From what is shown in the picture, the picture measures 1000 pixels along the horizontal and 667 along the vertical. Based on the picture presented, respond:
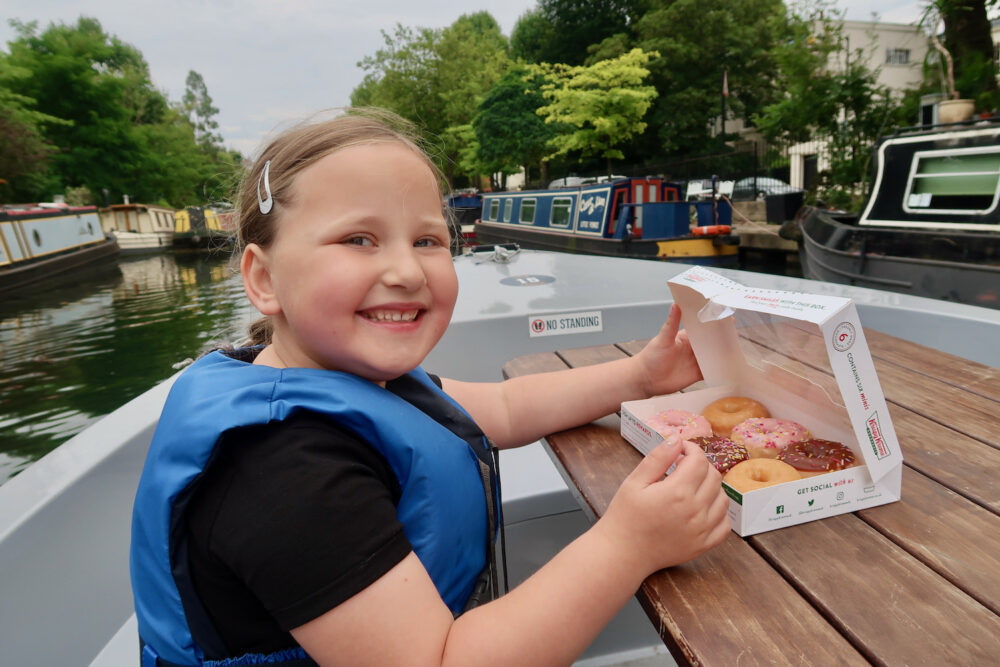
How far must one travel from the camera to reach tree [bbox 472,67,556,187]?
75.7ft

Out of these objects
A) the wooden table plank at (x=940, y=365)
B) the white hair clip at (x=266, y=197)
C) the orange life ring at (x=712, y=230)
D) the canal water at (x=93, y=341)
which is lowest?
the canal water at (x=93, y=341)

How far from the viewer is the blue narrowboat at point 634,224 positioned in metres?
10.4

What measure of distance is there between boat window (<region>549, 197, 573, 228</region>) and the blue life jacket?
36.9ft

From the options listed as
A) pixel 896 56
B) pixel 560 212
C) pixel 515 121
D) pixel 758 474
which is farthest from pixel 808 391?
pixel 896 56

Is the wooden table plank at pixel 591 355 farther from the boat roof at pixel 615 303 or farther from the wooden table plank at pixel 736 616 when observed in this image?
the wooden table plank at pixel 736 616

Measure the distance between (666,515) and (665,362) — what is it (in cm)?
64

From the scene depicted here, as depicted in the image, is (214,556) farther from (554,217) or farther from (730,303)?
(554,217)

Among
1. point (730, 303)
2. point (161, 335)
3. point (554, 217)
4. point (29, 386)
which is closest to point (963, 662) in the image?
point (730, 303)

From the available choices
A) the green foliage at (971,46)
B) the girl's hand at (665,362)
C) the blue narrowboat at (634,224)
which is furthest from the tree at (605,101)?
the girl's hand at (665,362)

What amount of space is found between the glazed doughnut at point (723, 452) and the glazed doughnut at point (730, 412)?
0.30 feet

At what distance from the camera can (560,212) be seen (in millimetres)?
12078

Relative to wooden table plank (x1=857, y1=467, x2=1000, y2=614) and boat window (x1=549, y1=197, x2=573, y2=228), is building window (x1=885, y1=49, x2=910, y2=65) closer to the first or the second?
boat window (x1=549, y1=197, x2=573, y2=228)

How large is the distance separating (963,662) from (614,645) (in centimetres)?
133

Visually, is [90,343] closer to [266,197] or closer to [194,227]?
[266,197]
